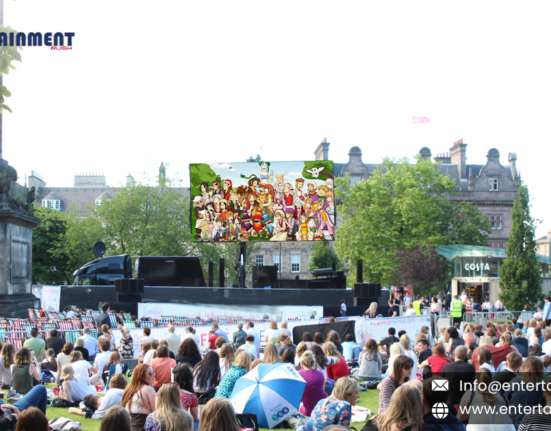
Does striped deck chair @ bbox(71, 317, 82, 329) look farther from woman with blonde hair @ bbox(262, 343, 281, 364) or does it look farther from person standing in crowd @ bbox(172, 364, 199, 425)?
person standing in crowd @ bbox(172, 364, 199, 425)

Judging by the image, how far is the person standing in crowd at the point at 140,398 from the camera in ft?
21.5

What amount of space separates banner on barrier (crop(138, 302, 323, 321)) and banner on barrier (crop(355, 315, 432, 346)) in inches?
196

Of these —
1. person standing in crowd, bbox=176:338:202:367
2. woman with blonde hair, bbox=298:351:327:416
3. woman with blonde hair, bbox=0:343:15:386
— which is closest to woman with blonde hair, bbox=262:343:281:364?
woman with blonde hair, bbox=298:351:327:416

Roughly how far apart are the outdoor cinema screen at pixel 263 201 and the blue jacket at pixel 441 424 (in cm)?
2229

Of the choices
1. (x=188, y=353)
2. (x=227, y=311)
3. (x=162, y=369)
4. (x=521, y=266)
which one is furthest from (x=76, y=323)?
(x=521, y=266)

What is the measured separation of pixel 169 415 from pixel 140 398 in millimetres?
1423

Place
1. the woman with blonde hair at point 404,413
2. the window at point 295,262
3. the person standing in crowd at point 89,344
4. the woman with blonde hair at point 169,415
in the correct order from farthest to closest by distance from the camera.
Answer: the window at point 295,262
the person standing in crowd at point 89,344
the woman with blonde hair at point 169,415
the woman with blonde hair at point 404,413

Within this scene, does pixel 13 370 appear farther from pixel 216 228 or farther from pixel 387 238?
pixel 387 238

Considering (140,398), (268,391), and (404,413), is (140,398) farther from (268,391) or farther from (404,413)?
(404,413)

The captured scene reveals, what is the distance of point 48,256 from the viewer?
1992 inches

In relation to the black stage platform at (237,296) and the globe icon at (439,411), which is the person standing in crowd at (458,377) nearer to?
the globe icon at (439,411)

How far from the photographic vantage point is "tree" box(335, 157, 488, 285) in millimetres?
48125

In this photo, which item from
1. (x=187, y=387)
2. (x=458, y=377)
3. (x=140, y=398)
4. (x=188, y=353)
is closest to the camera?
(x=140, y=398)

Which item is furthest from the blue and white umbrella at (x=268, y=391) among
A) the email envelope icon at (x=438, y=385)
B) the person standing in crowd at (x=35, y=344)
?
the person standing in crowd at (x=35, y=344)
